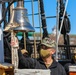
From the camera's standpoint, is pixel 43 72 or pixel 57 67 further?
pixel 57 67

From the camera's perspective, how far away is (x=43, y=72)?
9.38ft

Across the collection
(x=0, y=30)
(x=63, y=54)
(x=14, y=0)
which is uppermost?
(x=14, y=0)

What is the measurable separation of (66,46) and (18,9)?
3.00 meters

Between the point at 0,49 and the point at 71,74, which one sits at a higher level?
the point at 0,49

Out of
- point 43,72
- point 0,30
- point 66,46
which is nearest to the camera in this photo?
point 43,72

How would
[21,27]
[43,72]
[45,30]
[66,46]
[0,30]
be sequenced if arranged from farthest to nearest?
[45,30] < [66,46] < [0,30] < [21,27] < [43,72]

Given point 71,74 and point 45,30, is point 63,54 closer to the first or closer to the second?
point 45,30

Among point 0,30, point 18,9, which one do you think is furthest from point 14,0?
point 0,30

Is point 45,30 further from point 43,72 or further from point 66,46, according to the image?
point 43,72

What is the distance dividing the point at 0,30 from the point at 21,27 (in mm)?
444

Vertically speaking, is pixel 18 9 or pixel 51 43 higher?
pixel 18 9

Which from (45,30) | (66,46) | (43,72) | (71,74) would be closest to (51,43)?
(71,74)

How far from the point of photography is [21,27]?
309cm

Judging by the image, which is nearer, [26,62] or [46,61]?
[26,62]
